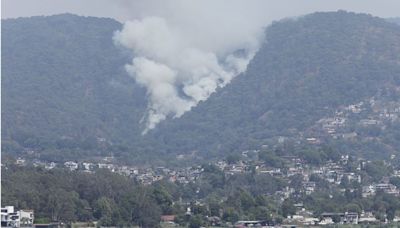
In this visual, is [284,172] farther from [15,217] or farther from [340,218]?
[15,217]

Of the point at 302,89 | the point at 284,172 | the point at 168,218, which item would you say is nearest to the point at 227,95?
the point at 302,89

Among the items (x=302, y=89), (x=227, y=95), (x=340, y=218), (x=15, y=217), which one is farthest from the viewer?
(x=227, y=95)

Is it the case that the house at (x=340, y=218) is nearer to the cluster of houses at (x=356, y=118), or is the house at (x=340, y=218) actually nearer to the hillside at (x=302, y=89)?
the hillside at (x=302, y=89)

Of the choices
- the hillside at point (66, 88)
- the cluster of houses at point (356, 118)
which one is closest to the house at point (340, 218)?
the cluster of houses at point (356, 118)

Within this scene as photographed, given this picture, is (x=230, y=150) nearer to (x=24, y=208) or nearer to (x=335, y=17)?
(x=335, y=17)

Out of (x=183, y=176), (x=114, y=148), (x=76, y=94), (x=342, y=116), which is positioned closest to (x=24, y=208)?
(x=183, y=176)

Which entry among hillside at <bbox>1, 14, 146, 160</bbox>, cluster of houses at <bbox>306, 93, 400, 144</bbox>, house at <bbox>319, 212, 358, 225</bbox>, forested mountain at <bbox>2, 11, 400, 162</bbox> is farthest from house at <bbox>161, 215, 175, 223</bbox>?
cluster of houses at <bbox>306, 93, 400, 144</bbox>
